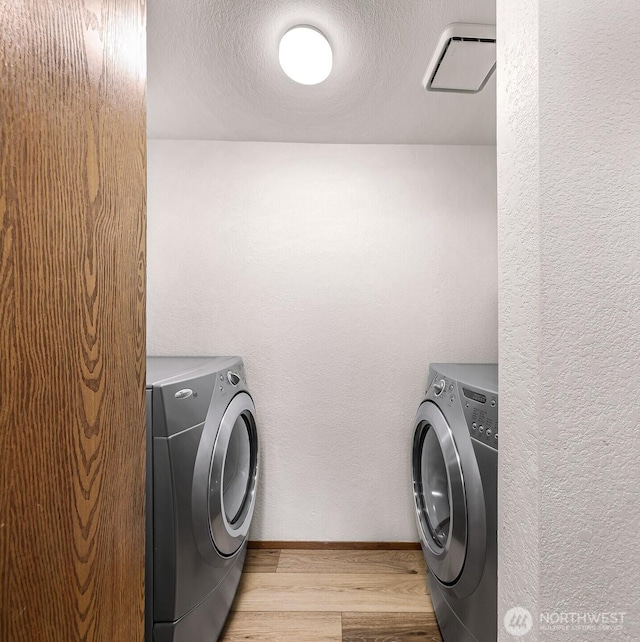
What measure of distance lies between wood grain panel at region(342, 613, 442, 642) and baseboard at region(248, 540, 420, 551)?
1.64 ft

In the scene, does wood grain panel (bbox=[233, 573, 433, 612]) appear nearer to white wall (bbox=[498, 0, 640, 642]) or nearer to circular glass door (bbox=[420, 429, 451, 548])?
circular glass door (bbox=[420, 429, 451, 548])

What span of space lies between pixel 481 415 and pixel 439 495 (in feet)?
1.84

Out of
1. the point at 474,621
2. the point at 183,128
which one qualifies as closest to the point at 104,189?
the point at 474,621

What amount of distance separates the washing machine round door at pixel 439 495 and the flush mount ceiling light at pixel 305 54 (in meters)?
1.33

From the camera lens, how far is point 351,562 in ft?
6.80

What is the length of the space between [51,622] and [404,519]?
198 centimetres

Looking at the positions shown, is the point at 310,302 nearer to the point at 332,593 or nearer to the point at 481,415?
the point at 481,415

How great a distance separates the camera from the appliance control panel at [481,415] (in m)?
1.21

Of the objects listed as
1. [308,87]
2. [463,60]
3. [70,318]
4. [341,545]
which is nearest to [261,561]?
[341,545]

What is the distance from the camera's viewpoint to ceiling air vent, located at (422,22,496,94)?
4.33 feet

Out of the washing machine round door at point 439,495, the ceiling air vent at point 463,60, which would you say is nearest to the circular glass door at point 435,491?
the washing machine round door at point 439,495

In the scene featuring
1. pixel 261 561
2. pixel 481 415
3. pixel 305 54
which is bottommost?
pixel 261 561

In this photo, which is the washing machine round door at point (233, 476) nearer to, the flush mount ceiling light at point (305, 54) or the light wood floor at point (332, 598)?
the light wood floor at point (332, 598)

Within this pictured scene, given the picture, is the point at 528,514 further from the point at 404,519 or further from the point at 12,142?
the point at 404,519
